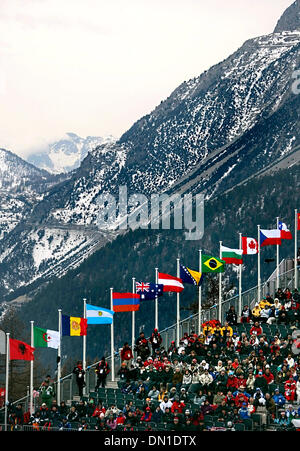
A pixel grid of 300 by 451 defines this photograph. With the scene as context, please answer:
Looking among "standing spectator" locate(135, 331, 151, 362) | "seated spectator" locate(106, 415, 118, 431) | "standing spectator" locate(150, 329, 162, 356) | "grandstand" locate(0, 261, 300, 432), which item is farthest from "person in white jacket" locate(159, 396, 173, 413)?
"standing spectator" locate(150, 329, 162, 356)

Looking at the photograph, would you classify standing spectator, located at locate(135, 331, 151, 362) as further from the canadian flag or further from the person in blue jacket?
the person in blue jacket

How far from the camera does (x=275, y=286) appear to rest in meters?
71.8

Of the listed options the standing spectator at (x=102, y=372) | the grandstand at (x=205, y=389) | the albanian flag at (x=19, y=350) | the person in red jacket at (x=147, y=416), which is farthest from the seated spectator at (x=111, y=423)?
the standing spectator at (x=102, y=372)

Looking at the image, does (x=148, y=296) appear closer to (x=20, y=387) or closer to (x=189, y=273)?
(x=189, y=273)

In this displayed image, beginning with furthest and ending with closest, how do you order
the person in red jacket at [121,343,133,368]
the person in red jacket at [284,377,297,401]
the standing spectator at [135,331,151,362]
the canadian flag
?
the canadian flag, the person in red jacket at [121,343,133,368], the standing spectator at [135,331,151,362], the person in red jacket at [284,377,297,401]

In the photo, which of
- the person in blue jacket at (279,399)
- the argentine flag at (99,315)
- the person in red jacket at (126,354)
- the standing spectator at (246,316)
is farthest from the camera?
the standing spectator at (246,316)

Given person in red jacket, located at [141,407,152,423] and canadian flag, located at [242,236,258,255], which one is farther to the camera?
canadian flag, located at [242,236,258,255]

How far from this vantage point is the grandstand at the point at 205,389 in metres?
44.8

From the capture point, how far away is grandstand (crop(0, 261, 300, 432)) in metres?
44.8

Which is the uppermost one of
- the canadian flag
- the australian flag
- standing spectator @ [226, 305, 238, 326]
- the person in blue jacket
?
the canadian flag

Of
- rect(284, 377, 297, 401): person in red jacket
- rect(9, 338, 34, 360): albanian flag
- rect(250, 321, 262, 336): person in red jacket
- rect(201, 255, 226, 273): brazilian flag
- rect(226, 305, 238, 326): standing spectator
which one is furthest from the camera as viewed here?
rect(201, 255, 226, 273): brazilian flag

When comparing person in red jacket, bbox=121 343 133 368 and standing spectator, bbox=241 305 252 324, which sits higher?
standing spectator, bbox=241 305 252 324

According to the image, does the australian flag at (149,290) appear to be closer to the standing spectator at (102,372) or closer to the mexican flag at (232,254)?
the mexican flag at (232,254)
